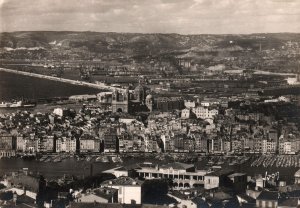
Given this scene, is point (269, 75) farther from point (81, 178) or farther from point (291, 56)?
point (81, 178)

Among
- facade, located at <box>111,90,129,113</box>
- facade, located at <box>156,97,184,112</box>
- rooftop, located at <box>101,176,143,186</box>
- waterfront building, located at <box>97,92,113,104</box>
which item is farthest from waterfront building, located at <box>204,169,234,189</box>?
waterfront building, located at <box>97,92,113,104</box>

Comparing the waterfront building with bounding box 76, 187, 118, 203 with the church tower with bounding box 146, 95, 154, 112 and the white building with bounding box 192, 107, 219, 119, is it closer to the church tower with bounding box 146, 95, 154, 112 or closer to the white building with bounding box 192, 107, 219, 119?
the church tower with bounding box 146, 95, 154, 112

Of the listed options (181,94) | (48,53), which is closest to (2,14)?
(48,53)

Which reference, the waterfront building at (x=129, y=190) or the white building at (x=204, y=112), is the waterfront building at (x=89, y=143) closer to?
the white building at (x=204, y=112)

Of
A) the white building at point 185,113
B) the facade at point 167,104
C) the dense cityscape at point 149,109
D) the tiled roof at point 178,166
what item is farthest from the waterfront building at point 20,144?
the tiled roof at point 178,166

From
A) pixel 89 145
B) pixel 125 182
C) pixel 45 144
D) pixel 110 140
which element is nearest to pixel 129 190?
pixel 125 182

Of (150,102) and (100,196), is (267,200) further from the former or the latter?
(150,102)
